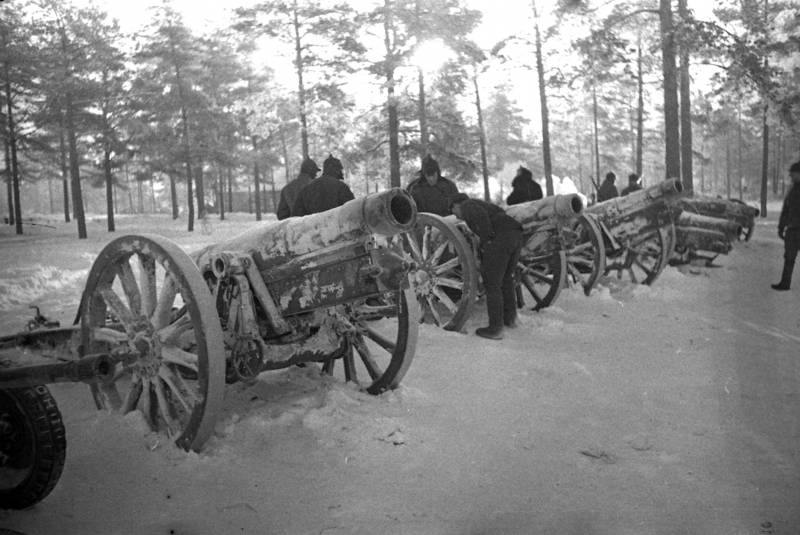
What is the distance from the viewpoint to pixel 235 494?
10.4ft

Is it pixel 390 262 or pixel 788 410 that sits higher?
pixel 390 262

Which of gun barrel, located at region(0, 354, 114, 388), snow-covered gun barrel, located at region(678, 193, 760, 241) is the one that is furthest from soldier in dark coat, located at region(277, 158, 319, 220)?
snow-covered gun barrel, located at region(678, 193, 760, 241)

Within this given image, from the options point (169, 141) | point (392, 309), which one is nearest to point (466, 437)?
point (392, 309)

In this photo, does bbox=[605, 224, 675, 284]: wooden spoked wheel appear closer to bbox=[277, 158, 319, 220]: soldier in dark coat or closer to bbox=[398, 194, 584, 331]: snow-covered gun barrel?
bbox=[398, 194, 584, 331]: snow-covered gun barrel

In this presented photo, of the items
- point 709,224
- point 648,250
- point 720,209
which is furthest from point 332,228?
point 720,209

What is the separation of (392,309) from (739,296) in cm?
716

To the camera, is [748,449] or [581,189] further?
[581,189]

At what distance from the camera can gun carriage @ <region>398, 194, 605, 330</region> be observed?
6820 mm

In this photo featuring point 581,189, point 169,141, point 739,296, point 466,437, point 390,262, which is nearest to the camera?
point 390,262

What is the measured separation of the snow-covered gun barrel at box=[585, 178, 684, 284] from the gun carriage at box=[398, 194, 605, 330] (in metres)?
1.46

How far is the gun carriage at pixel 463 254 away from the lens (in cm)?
682

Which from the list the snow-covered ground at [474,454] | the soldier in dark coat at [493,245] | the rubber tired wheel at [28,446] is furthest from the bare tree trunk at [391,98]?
the rubber tired wheel at [28,446]

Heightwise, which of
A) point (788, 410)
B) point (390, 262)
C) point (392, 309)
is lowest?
point (788, 410)

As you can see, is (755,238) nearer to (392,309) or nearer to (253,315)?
(392,309)
